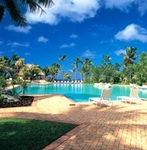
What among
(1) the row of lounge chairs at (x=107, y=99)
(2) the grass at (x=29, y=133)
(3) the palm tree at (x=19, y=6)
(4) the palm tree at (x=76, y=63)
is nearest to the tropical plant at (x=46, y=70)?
(4) the palm tree at (x=76, y=63)

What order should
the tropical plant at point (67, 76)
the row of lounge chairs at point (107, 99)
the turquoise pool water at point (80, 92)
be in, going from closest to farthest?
→ the row of lounge chairs at point (107, 99), the turquoise pool water at point (80, 92), the tropical plant at point (67, 76)

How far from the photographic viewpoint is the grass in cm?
424

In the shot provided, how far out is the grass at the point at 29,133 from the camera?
4239 mm

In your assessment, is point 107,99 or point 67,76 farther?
point 67,76

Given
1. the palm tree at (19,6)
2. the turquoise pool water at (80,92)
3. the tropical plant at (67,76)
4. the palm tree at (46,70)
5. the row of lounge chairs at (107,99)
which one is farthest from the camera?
the palm tree at (46,70)

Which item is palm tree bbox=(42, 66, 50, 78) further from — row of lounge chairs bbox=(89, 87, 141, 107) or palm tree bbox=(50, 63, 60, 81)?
row of lounge chairs bbox=(89, 87, 141, 107)

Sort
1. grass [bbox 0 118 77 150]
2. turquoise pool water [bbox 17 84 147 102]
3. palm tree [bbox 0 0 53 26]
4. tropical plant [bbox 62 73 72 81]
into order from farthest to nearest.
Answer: tropical plant [bbox 62 73 72 81], turquoise pool water [bbox 17 84 147 102], palm tree [bbox 0 0 53 26], grass [bbox 0 118 77 150]

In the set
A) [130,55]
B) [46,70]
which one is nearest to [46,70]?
[46,70]

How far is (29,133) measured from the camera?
5.05 meters

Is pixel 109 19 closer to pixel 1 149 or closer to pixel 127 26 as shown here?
pixel 127 26

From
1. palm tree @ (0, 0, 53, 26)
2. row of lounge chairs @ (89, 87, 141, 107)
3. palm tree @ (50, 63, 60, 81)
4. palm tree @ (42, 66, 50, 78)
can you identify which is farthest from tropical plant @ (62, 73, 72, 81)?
A: palm tree @ (0, 0, 53, 26)

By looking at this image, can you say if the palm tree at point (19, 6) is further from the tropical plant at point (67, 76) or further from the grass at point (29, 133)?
the tropical plant at point (67, 76)

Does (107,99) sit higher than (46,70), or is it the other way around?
(46,70)

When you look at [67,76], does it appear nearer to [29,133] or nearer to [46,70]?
[46,70]
